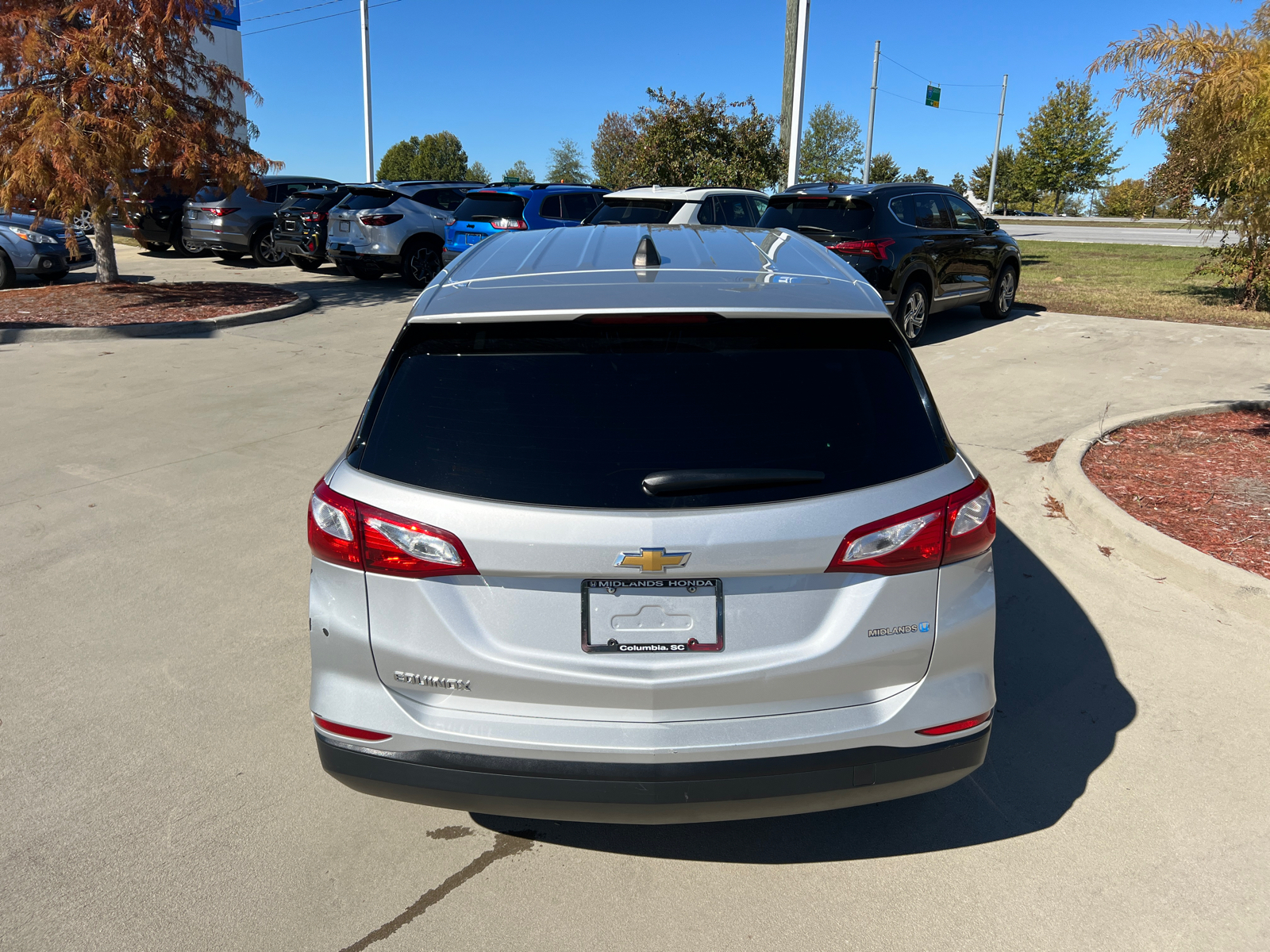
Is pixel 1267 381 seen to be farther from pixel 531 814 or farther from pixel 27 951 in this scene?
pixel 27 951

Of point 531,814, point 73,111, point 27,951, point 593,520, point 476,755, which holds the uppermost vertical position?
point 73,111

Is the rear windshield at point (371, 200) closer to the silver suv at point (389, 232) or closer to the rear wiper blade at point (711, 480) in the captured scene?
the silver suv at point (389, 232)

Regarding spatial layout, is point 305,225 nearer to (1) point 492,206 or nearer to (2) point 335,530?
(1) point 492,206

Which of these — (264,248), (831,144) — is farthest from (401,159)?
(264,248)

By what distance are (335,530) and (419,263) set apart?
15.6m

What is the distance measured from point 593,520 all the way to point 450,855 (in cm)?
135

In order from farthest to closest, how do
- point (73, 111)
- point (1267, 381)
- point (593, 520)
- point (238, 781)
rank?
point (73, 111) → point (1267, 381) → point (238, 781) → point (593, 520)

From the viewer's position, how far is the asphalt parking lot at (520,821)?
2730mm

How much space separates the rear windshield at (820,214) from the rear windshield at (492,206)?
205 inches

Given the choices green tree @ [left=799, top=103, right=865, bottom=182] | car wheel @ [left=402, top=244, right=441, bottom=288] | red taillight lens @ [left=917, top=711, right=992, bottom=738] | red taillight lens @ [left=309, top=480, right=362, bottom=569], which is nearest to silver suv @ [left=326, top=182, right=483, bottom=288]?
car wheel @ [left=402, top=244, right=441, bottom=288]

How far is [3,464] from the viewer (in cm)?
688

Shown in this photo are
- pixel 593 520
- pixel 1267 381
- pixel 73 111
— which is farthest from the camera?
pixel 73 111

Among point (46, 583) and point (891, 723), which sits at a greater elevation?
point (891, 723)

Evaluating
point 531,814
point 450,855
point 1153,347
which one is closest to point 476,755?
point 531,814
